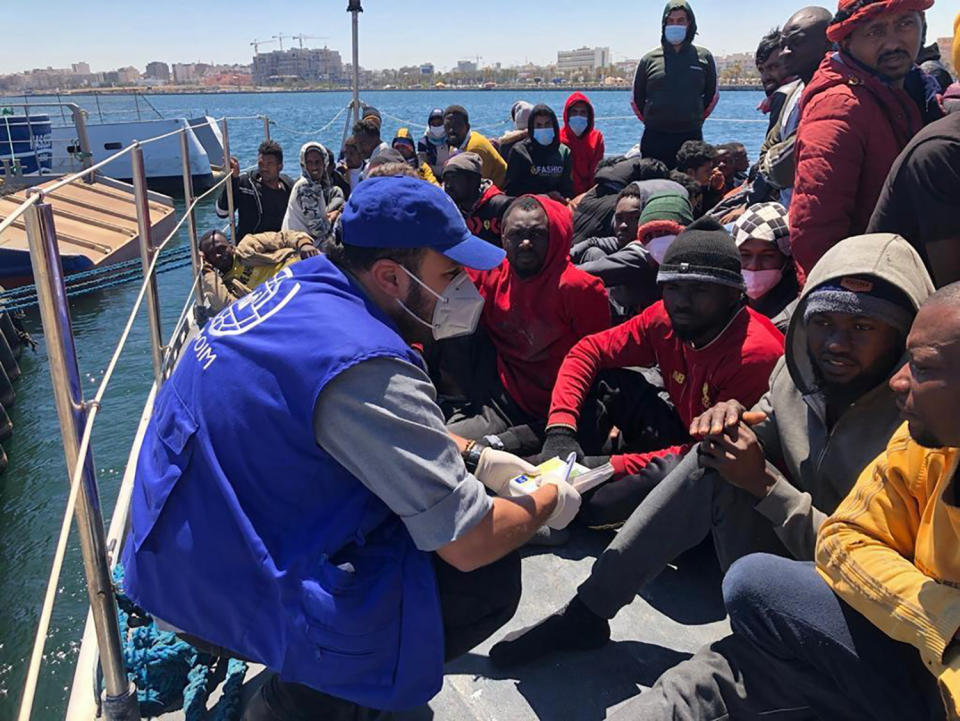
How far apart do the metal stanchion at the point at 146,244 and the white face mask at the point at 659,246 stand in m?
2.19

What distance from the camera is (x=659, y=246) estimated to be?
355cm

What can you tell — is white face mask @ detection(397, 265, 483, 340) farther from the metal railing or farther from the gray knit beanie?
the gray knit beanie

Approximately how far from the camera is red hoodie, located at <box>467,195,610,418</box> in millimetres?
3254

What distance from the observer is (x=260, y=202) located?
6547 millimetres

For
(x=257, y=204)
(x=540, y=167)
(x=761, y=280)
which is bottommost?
(x=257, y=204)

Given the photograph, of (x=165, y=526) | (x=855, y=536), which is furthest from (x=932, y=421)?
(x=165, y=526)

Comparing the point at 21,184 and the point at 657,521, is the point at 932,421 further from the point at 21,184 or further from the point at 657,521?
the point at 21,184

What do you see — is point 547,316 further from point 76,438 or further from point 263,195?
point 263,195

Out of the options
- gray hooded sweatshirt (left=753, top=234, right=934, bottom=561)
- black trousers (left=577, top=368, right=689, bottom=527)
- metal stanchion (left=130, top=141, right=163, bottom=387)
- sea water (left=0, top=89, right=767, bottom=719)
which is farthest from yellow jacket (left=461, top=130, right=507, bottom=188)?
gray hooded sweatshirt (left=753, top=234, right=934, bottom=561)

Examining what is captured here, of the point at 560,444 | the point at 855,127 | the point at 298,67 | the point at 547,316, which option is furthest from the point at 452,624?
the point at 298,67

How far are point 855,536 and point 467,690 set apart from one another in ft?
3.54

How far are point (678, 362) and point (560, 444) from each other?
51 centimetres

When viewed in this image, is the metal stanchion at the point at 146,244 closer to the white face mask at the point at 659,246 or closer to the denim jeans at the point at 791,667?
the white face mask at the point at 659,246

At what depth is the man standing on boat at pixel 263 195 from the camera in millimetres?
6516
